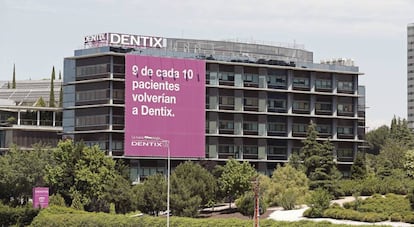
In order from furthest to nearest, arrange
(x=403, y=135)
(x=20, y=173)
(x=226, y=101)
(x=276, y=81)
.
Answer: (x=403, y=135) → (x=276, y=81) → (x=226, y=101) → (x=20, y=173)

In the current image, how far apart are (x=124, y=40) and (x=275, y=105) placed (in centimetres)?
2546

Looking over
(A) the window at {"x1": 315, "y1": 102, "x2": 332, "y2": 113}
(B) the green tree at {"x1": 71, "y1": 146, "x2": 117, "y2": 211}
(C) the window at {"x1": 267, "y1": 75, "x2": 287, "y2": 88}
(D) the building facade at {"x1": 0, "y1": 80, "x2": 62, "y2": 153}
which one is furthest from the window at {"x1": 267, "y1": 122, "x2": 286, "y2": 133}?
(B) the green tree at {"x1": 71, "y1": 146, "x2": 117, "y2": 211}

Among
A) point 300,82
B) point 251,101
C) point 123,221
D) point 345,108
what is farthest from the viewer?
point 345,108

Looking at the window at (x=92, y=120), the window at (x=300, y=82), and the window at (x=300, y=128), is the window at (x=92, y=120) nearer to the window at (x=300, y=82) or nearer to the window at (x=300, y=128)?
the window at (x=300, y=128)

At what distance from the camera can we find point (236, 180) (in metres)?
109

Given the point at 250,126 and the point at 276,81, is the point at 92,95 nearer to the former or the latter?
the point at 250,126

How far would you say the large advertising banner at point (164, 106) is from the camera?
409 feet

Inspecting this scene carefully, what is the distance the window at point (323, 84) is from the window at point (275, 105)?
6524 millimetres

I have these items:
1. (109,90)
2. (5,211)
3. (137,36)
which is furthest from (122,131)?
(5,211)

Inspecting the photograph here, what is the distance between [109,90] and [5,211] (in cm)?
2789

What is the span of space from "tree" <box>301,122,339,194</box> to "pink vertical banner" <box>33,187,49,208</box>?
108 feet

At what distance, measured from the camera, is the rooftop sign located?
128m

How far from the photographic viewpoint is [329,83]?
140 meters

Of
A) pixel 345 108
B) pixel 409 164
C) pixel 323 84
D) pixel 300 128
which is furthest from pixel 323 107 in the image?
pixel 409 164
